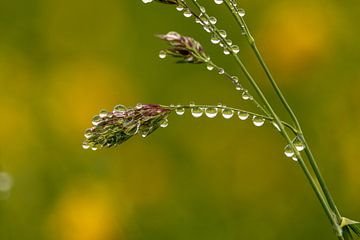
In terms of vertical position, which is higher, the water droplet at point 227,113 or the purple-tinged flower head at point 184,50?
the purple-tinged flower head at point 184,50

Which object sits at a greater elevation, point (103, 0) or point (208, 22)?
point (103, 0)

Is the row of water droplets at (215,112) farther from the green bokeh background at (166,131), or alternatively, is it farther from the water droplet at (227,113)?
the green bokeh background at (166,131)

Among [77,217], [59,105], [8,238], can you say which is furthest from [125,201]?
[59,105]

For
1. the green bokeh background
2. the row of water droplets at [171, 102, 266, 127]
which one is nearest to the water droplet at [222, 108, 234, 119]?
the row of water droplets at [171, 102, 266, 127]

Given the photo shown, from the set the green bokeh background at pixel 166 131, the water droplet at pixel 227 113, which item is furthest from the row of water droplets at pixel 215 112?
the green bokeh background at pixel 166 131

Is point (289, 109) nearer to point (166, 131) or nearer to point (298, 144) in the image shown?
point (298, 144)

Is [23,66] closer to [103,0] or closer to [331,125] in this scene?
[103,0]
